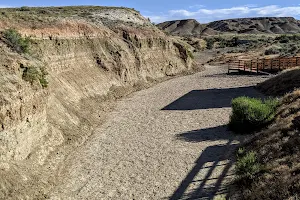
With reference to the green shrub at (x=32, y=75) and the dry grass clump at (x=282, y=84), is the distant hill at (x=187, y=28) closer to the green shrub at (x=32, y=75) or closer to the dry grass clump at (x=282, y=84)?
the dry grass clump at (x=282, y=84)

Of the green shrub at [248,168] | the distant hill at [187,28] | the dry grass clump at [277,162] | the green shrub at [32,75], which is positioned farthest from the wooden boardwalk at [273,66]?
the distant hill at [187,28]

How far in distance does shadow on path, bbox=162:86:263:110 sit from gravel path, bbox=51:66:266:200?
8cm

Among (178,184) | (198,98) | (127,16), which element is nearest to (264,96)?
(198,98)

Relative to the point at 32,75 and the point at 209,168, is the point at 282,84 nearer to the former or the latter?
the point at 209,168

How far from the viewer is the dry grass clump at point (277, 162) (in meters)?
10.1

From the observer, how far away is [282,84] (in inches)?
1121

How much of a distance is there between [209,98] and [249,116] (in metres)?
11.0

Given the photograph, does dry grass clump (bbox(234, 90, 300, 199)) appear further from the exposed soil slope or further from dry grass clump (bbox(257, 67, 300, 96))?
dry grass clump (bbox(257, 67, 300, 96))

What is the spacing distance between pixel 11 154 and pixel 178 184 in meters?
6.14

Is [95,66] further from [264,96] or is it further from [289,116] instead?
[289,116]

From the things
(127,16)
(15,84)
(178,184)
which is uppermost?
(127,16)

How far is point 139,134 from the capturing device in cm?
1962

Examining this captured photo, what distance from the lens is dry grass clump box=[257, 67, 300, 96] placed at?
26.9 meters

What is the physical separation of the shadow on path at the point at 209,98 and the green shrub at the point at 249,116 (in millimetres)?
6641
